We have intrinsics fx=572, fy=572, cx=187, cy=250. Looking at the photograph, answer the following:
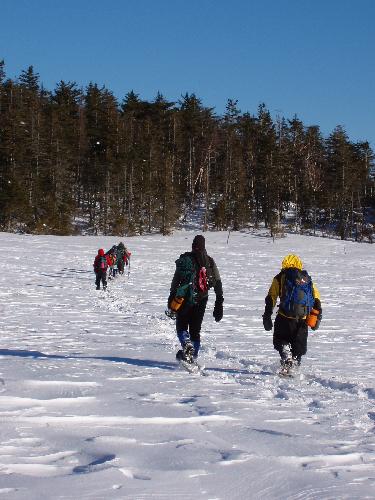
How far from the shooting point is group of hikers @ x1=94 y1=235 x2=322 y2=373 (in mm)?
6777

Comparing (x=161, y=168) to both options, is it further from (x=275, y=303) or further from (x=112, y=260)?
(x=275, y=303)

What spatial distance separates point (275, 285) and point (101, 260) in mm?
12155

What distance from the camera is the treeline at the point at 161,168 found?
5178 cm

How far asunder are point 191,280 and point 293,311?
1.27m

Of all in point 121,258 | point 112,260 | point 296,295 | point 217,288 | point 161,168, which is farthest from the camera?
point 161,168

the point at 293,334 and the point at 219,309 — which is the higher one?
the point at 219,309

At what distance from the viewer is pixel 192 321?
718 centimetres

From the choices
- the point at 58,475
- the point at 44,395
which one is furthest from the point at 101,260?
the point at 58,475

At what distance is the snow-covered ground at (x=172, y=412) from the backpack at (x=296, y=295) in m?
0.77

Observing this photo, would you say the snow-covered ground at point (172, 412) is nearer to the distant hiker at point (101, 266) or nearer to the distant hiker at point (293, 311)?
the distant hiker at point (293, 311)

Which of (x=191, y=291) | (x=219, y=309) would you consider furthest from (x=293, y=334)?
(x=191, y=291)

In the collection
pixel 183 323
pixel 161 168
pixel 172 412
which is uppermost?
pixel 161 168

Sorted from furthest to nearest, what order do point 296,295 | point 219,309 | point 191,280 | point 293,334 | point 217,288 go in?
1. point 219,309
2. point 217,288
3. point 191,280
4. point 293,334
5. point 296,295

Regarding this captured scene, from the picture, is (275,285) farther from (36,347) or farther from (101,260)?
(101,260)
